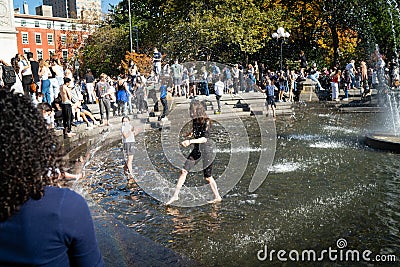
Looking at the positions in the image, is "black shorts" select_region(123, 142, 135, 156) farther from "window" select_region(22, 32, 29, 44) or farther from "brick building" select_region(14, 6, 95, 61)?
"window" select_region(22, 32, 29, 44)

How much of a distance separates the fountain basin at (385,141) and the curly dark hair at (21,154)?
10.5 metres

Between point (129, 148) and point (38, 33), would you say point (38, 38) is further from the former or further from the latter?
point (129, 148)

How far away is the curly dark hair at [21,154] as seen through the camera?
5.33 feet

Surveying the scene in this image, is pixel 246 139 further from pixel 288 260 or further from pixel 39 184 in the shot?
pixel 39 184

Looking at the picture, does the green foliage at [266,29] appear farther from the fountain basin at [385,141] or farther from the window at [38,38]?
the window at [38,38]

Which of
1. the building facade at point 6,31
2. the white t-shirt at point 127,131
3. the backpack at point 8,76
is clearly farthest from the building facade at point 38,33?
the white t-shirt at point 127,131

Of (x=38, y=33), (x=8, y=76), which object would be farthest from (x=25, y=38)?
(x=8, y=76)

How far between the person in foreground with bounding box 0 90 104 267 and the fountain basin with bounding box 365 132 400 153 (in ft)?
34.3

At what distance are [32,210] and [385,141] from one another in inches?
429

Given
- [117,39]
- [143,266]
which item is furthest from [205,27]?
[143,266]

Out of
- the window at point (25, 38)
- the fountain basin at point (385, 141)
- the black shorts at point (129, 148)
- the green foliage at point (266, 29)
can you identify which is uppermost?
the window at point (25, 38)

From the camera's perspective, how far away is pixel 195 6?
1308 inches

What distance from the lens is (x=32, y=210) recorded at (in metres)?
1.62

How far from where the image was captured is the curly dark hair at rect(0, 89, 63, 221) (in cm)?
162
